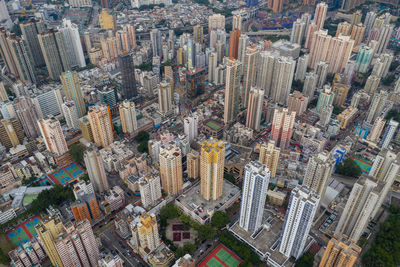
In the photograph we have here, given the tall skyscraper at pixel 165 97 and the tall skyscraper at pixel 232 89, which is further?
the tall skyscraper at pixel 165 97

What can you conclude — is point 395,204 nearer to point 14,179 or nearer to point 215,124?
point 215,124

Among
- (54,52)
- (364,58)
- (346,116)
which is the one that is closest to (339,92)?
(346,116)

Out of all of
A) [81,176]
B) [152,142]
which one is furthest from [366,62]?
[81,176]

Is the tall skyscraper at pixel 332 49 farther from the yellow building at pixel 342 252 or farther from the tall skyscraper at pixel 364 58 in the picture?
the yellow building at pixel 342 252

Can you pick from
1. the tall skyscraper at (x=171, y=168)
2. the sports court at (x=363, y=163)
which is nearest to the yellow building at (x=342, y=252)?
the tall skyscraper at (x=171, y=168)

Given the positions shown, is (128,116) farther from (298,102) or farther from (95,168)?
(298,102)

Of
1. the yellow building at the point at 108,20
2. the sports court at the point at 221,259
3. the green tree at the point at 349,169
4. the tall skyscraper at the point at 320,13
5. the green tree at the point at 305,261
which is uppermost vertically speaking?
the tall skyscraper at the point at 320,13
